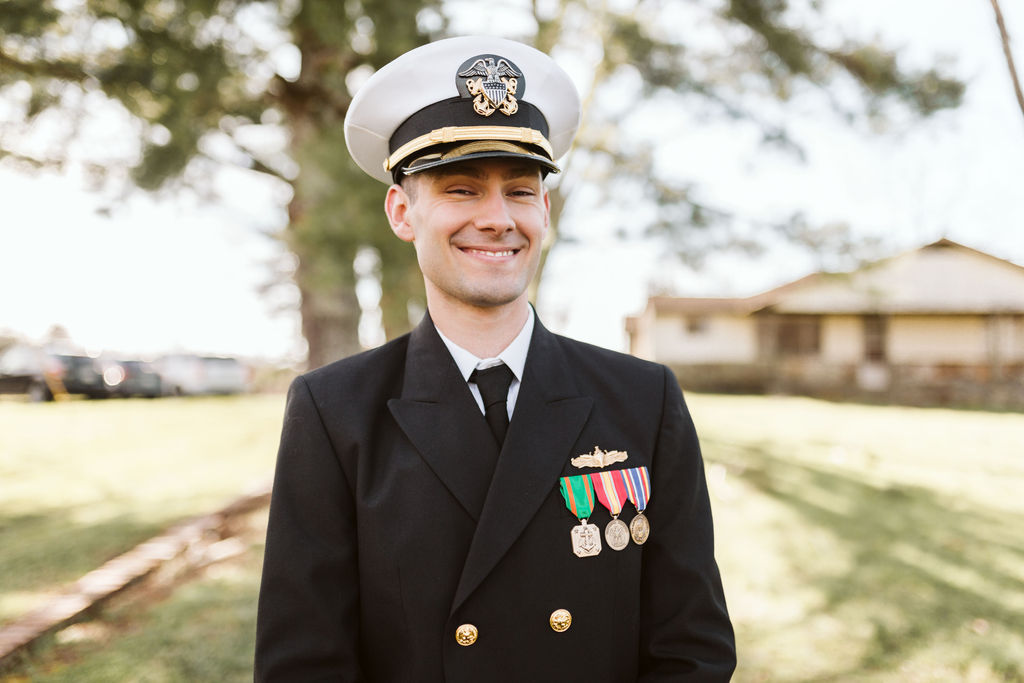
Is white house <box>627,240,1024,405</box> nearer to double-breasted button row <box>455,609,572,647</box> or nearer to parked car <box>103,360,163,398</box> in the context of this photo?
parked car <box>103,360,163,398</box>

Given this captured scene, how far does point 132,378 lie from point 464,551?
24.0 m

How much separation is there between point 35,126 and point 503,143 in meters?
6.92

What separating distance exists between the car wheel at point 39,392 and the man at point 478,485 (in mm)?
21313

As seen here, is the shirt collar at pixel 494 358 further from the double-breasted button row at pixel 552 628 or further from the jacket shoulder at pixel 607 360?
the double-breasted button row at pixel 552 628

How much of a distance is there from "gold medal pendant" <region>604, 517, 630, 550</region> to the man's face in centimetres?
60

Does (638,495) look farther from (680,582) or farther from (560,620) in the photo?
(560,620)

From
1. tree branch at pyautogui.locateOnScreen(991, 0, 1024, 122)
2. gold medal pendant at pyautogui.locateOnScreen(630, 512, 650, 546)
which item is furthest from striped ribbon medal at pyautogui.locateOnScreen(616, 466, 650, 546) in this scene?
tree branch at pyautogui.locateOnScreen(991, 0, 1024, 122)

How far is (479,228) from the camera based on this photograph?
1.58 metres

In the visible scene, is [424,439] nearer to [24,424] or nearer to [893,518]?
[893,518]

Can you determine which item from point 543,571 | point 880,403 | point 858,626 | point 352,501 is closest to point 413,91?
point 352,501

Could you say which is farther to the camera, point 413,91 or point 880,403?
point 880,403

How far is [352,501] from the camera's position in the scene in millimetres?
1622

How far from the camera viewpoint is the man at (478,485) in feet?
5.01

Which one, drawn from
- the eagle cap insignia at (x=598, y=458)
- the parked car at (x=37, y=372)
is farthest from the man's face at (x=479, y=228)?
the parked car at (x=37, y=372)
